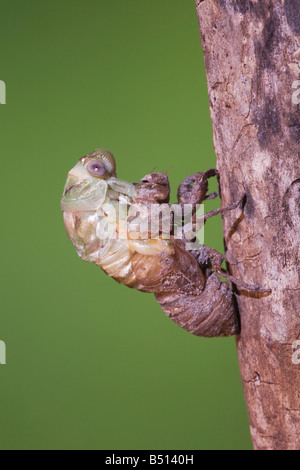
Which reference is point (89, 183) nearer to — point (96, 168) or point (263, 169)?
point (96, 168)

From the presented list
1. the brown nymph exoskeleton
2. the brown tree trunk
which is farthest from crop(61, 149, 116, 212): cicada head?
the brown tree trunk

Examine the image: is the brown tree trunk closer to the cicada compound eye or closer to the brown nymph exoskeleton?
the brown nymph exoskeleton

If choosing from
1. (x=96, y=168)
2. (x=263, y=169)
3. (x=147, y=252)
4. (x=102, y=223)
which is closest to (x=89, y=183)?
(x=96, y=168)

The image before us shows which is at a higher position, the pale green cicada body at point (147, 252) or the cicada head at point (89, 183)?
the cicada head at point (89, 183)

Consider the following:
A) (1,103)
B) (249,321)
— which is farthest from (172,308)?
(1,103)

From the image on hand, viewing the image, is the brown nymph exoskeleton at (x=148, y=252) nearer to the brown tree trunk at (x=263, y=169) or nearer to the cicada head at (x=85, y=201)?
the cicada head at (x=85, y=201)

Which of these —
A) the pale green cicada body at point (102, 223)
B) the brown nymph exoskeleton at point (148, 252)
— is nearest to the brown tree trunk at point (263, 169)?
the brown nymph exoskeleton at point (148, 252)
